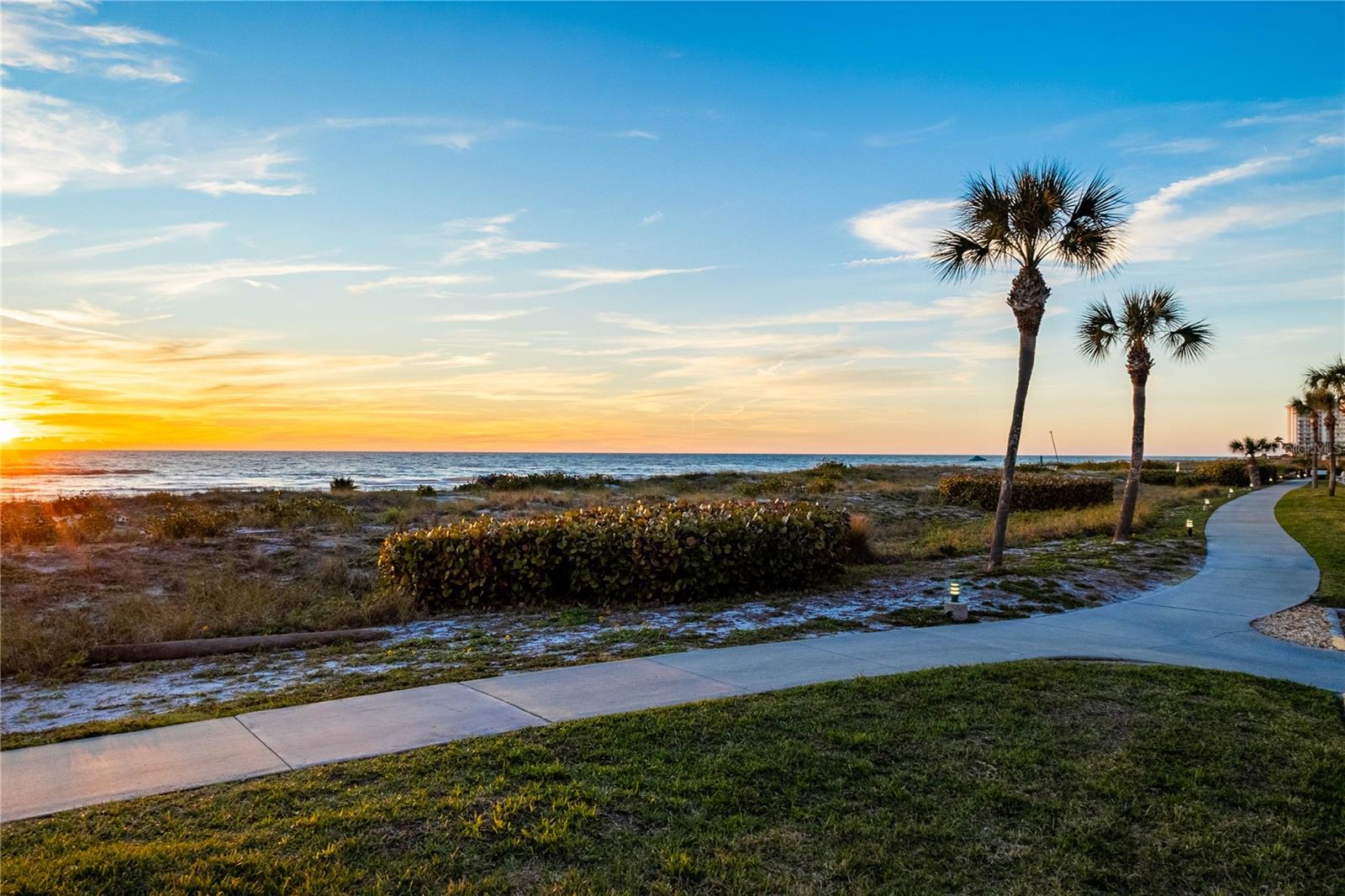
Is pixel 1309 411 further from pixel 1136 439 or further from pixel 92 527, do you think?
pixel 92 527

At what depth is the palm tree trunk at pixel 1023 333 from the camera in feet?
46.8

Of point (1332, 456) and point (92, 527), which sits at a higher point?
point (1332, 456)

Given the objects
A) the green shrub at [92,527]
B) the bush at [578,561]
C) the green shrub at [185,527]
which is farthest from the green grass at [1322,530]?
the green shrub at [92,527]

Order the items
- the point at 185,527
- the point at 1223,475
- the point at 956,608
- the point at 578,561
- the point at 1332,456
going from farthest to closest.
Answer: the point at 1223,475 < the point at 1332,456 < the point at 185,527 < the point at 578,561 < the point at 956,608

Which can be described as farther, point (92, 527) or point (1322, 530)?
point (1322, 530)

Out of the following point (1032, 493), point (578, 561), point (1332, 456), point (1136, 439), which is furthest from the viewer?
point (1332, 456)

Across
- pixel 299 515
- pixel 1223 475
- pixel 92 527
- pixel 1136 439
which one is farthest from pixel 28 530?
pixel 1223 475

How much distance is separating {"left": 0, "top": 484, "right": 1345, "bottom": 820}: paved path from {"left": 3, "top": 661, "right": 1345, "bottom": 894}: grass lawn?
40 cm

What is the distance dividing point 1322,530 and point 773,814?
23262 millimetres

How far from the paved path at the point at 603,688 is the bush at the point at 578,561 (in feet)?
8.96

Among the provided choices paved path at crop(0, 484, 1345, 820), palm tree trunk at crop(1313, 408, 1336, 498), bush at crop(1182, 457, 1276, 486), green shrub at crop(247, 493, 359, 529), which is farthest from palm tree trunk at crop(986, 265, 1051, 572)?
bush at crop(1182, 457, 1276, 486)

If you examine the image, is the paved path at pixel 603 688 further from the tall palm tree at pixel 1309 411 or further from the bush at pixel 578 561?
the tall palm tree at pixel 1309 411

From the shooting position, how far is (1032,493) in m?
30.5

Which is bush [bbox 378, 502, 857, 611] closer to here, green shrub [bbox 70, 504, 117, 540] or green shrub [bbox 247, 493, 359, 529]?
green shrub [bbox 70, 504, 117, 540]
